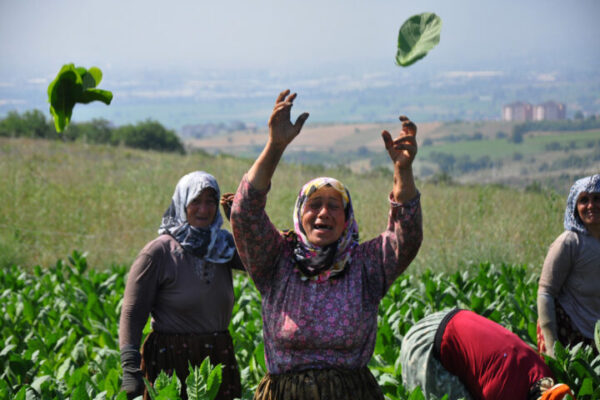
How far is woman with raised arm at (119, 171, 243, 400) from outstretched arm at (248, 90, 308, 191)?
3.53ft

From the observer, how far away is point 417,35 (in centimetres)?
252

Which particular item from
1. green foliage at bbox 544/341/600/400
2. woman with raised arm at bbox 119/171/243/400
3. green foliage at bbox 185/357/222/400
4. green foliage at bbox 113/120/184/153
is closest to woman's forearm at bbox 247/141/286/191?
green foliage at bbox 185/357/222/400

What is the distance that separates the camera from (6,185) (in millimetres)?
15828

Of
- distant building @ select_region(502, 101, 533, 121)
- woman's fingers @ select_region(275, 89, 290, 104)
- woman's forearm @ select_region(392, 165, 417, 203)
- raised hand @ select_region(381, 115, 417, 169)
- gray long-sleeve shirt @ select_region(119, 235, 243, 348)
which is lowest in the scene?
gray long-sleeve shirt @ select_region(119, 235, 243, 348)

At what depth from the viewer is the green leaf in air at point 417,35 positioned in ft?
8.07

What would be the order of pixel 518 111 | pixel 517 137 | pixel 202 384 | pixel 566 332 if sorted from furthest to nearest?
pixel 518 111 → pixel 517 137 → pixel 566 332 → pixel 202 384

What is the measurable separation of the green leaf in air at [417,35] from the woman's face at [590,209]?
191 centimetres

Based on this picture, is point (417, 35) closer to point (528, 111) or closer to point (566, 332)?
point (566, 332)

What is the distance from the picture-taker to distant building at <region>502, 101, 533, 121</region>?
34.5m

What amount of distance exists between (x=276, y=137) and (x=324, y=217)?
39 centimetres

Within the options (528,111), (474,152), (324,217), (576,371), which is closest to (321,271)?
(324,217)

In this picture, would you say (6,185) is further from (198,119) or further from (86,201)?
(198,119)

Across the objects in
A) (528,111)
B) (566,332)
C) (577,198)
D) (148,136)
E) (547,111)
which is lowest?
(566,332)

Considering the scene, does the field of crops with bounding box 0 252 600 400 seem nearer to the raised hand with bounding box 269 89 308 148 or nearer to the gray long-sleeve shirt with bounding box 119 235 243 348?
the gray long-sleeve shirt with bounding box 119 235 243 348
